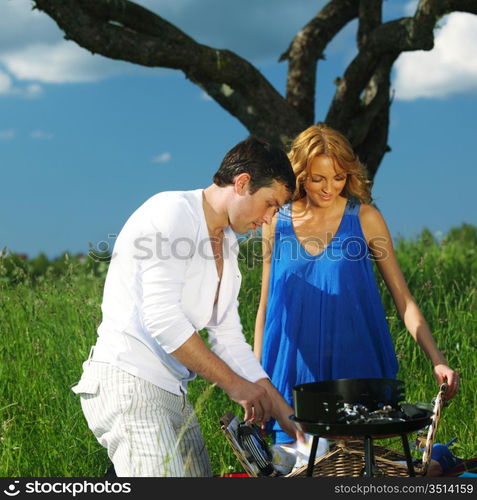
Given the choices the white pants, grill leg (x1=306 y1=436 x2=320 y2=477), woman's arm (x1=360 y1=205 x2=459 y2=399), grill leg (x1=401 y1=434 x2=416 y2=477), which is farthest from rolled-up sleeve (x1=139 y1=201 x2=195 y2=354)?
woman's arm (x1=360 y1=205 x2=459 y2=399)

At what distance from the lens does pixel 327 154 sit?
4.03 metres

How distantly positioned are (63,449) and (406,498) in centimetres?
258

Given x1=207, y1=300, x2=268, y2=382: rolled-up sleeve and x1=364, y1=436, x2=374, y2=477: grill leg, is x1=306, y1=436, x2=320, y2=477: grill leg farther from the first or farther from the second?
x1=207, y1=300, x2=268, y2=382: rolled-up sleeve

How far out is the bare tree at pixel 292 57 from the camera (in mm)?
7998

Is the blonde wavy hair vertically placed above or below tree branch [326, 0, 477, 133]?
below

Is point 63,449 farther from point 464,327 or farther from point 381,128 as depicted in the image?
point 381,128

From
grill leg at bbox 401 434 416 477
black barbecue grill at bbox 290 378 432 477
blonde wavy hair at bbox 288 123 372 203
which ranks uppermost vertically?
blonde wavy hair at bbox 288 123 372 203

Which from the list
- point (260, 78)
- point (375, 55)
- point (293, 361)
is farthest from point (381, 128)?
point (293, 361)

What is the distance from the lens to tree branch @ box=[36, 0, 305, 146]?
791cm

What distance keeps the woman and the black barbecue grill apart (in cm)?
107

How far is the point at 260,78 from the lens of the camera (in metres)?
8.78

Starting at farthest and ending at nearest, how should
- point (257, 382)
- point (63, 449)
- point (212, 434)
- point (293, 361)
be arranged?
point (212, 434), point (63, 449), point (293, 361), point (257, 382)

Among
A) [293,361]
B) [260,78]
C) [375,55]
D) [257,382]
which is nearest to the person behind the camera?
[257,382]

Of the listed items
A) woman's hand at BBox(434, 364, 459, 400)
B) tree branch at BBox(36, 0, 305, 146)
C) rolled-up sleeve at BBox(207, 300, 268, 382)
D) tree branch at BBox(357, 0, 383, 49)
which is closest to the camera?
rolled-up sleeve at BBox(207, 300, 268, 382)
